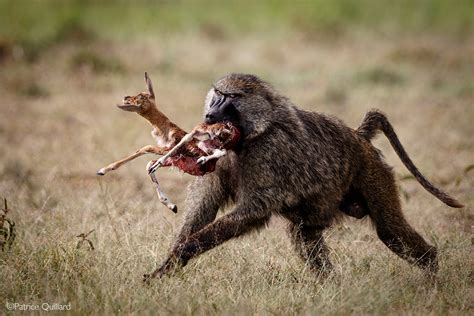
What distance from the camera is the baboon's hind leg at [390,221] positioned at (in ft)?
15.4

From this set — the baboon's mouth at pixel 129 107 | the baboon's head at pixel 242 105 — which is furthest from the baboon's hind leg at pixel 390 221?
the baboon's mouth at pixel 129 107

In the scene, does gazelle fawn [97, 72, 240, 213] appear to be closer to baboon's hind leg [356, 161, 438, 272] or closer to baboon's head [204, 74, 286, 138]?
baboon's head [204, 74, 286, 138]

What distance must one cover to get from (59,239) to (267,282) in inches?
49.5

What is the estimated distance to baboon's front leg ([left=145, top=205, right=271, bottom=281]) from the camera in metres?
4.12

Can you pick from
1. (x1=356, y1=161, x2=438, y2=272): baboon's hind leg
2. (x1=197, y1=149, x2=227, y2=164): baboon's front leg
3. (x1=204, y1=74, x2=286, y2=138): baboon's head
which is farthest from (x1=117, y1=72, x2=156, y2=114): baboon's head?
(x1=356, y1=161, x2=438, y2=272): baboon's hind leg

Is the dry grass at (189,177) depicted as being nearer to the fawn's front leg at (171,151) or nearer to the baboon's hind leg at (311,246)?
the baboon's hind leg at (311,246)

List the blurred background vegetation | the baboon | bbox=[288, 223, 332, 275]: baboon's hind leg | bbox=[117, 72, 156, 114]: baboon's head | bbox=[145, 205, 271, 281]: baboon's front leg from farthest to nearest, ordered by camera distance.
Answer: the blurred background vegetation < bbox=[288, 223, 332, 275]: baboon's hind leg < bbox=[117, 72, 156, 114]: baboon's head < the baboon < bbox=[145, 205, 271, 281]: baboon's front leg

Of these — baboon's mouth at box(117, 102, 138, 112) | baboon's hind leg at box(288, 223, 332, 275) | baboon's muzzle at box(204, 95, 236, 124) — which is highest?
baboon's mouth at box(117, 102, 138, 112)

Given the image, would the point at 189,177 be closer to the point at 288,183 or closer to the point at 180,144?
the point at 288,183

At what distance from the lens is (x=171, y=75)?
42.3 feet

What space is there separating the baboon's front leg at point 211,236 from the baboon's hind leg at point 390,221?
799mm

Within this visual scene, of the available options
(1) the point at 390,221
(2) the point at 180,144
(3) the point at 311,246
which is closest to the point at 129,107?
(2) the point at 180,144

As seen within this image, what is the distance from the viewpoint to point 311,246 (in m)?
4.73

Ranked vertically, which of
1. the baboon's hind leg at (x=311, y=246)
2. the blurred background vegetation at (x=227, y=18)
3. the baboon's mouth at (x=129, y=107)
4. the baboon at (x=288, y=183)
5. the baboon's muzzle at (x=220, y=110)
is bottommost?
the baboon's hind leg at (x=311, y=246)
